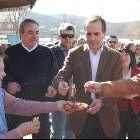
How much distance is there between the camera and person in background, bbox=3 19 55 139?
6.21 meters

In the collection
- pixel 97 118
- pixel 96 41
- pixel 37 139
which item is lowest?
pixel 37 139

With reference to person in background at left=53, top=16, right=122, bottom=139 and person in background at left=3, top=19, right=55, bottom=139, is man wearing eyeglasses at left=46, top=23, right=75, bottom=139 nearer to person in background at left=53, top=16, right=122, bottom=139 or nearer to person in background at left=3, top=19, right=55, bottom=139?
person in background at left=3, top=19, right=55, bottom=139

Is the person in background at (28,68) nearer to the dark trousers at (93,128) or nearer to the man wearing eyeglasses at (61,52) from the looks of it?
the man wearing eyeglasses at (61,52)

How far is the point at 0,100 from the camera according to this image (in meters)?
4.25

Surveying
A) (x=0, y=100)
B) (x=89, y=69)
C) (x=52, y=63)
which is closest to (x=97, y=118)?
(x=89, y=69)

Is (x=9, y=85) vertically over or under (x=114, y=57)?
under

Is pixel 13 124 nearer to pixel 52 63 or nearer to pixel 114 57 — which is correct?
pixel 52 63

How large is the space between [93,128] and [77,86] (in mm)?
507

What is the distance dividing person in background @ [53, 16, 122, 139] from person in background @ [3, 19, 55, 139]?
1.15 meters

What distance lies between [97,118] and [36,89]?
1487 mm

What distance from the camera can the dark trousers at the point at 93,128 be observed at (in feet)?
16.3

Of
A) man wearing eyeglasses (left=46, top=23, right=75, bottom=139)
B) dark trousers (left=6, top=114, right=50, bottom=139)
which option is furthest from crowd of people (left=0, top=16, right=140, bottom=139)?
man wearing eyeglasses (left=46, top=23, right=75, bottom=139)

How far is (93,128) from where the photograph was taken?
5004mm

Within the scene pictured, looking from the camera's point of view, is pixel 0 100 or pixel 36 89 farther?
pixel 36 89
